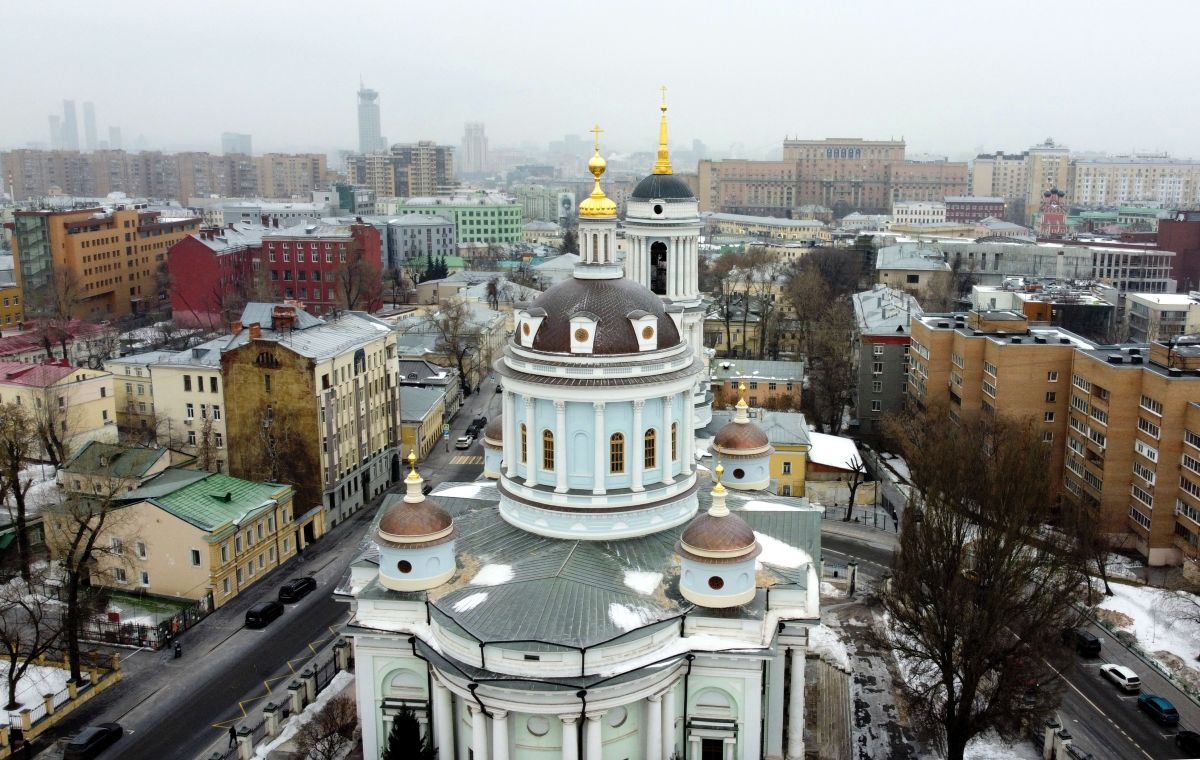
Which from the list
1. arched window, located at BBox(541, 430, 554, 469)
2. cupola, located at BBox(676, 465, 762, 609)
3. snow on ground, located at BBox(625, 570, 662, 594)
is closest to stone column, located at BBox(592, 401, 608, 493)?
arched window, located at BBox(541, 430, 554, 469)

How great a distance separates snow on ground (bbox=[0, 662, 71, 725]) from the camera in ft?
115

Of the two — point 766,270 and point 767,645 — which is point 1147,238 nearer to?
point 766,270

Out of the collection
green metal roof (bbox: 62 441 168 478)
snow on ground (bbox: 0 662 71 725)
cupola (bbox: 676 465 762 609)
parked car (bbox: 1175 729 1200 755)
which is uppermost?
cupola (bbox: 676 465 762 609)

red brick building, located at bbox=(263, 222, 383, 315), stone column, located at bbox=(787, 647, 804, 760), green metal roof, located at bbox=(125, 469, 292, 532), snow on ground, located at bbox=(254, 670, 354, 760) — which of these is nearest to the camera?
stone column, located at bbox=(787, 647, 804, 760)

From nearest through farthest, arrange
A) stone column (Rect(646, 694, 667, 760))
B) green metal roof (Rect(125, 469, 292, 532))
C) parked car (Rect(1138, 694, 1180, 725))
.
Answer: stone column (Rect(646, 694, 667, 760))
parked car (Rect(1138, 694, 1180, 725))
green metal roof (Rect(125, 469, 292, 532))

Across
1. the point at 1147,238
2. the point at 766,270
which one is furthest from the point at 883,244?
the point at 1147,238

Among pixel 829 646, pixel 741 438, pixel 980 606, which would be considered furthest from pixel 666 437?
pixel 829 646

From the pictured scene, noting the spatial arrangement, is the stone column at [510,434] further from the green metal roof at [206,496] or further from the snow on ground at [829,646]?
the green metal roof at [206,496]

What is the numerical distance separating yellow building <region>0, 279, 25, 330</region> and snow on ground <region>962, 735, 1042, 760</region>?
306 feet

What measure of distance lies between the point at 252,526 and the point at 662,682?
948 inches

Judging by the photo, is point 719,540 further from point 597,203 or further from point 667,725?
point 597,203

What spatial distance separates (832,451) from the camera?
58281 millimetres

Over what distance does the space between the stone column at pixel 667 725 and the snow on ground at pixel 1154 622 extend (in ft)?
72.1

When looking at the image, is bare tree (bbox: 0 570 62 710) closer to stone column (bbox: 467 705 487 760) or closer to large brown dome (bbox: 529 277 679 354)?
stone column (bbox: 467 705 487 760)
